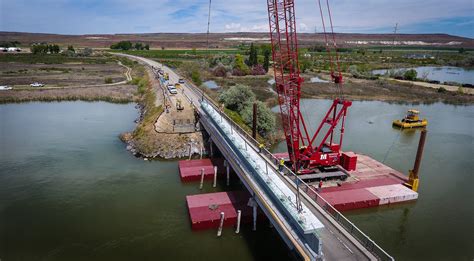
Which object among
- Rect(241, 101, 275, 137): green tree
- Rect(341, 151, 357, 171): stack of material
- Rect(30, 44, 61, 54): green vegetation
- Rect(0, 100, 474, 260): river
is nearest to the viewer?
Rect(0, 100, 474, 260): river

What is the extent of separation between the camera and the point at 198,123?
48625mm

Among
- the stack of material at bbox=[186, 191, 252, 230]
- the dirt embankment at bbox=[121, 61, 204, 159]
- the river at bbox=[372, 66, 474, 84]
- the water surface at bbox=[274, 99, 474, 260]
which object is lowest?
the river at bbox=[372, 66, 474, 84]

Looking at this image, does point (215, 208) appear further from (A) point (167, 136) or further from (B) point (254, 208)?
(A) point (167, 136)

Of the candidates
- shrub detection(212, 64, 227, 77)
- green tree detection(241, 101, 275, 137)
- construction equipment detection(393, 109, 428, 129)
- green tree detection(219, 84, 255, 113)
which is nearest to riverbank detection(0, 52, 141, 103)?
shrub detection(212, 64, 227, 77)

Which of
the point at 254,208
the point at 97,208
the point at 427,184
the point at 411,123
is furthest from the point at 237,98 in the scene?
the point at 411,123

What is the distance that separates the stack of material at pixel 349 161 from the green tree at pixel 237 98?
23450mm

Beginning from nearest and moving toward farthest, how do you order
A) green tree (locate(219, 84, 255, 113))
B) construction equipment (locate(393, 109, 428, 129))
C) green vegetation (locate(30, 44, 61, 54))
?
green tree (locate(219, 84, 255, 113)), construction equipment (locate(393, 109, 428, 129)), green vegetation (locate(30, 44, 61, 54))

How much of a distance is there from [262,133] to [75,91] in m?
58.2

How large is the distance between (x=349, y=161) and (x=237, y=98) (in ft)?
85.7

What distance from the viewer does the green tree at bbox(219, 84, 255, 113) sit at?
55.7 m

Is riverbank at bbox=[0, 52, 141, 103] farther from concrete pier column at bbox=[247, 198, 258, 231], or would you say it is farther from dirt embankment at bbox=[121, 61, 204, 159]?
concrete pier column at bbox=[247, 198, 258, 231]

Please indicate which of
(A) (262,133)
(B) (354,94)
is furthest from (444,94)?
(A) (262,133)

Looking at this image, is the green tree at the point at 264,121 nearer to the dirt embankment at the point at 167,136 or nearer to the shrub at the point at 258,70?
the dirt embankment at the point at 167,136

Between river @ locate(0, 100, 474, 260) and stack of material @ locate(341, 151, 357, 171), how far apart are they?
614 cm
